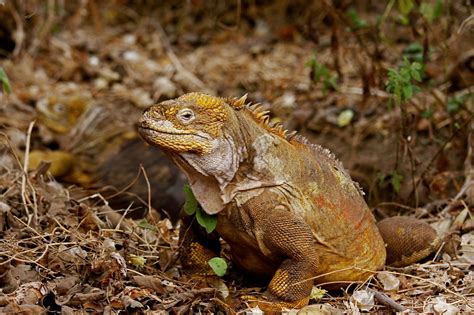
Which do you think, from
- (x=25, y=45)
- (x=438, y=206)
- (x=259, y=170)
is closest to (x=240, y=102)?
(x=259, y=170)

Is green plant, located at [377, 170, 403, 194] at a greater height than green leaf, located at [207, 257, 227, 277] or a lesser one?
lesser

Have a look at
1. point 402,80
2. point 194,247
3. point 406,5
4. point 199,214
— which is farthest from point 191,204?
point 406,5

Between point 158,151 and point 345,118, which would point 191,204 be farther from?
point 345,118

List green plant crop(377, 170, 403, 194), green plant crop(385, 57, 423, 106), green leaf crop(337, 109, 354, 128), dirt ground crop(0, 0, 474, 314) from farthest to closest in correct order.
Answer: green leaf crop(337, 109, 354, 128)
green plant crop(377, 170, 403, 194)
green plant crop(385, 57, 423, 106)
dirt ground crop(0, 0, 474, 314)

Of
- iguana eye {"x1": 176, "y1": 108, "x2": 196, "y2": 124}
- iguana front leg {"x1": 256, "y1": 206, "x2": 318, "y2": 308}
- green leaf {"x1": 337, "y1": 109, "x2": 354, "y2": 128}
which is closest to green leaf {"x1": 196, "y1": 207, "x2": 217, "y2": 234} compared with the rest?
iguana front leg {"x1": 256, "y1": 206, "x2": 318, "y2": 308}

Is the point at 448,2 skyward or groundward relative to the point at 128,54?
skyward

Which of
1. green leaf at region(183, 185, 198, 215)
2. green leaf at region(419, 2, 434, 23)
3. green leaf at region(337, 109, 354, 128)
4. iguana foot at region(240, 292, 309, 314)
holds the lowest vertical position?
green leaf at region(337, 109, 354, 128)

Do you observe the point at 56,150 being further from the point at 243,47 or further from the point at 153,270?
the point at 153,270

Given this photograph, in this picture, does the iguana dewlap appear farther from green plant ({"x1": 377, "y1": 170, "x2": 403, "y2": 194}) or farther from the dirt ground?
green plant ({"x1": 377, "y1": 170, "x2": 403, "y2": 194})
